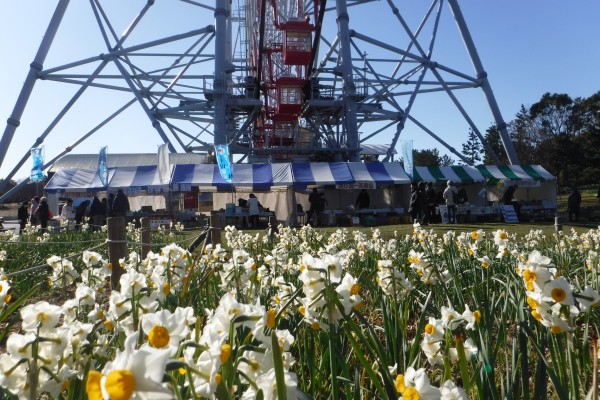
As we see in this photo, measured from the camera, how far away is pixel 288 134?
3173cm

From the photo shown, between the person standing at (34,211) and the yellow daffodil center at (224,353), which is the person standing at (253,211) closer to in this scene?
the person standing at (34,211)

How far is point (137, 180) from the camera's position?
61.2ft

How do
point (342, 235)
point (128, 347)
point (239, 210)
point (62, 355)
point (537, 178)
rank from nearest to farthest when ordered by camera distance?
point (128, 347)
point (62, 355)
point (342, 235)
point (239, 210)
point (537, 178)

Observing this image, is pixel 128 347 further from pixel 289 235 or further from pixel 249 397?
pixel 289 235

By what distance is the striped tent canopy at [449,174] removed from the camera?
1948 centimetres

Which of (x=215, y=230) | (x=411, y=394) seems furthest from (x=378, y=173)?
(x=411, y=394)

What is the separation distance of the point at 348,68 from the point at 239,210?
10.6m

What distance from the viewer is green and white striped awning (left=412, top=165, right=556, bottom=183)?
19.6 meters

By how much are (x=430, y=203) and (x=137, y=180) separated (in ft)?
34.9

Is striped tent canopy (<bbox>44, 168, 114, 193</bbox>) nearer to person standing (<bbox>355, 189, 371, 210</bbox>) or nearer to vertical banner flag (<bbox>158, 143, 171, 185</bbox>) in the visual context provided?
vertical banner flag (<bbox>158, 143, 171, 185</bbox>)

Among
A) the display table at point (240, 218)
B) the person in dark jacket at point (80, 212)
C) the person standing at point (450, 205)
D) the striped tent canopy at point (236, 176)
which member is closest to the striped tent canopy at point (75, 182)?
the person in dark jacket at point (80, 212)

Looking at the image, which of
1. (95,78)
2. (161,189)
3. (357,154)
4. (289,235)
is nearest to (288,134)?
(357,154)

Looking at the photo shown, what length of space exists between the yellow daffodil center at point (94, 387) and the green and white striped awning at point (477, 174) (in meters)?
19.2

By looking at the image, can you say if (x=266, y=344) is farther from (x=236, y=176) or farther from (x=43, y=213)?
(x=236, y=176)
